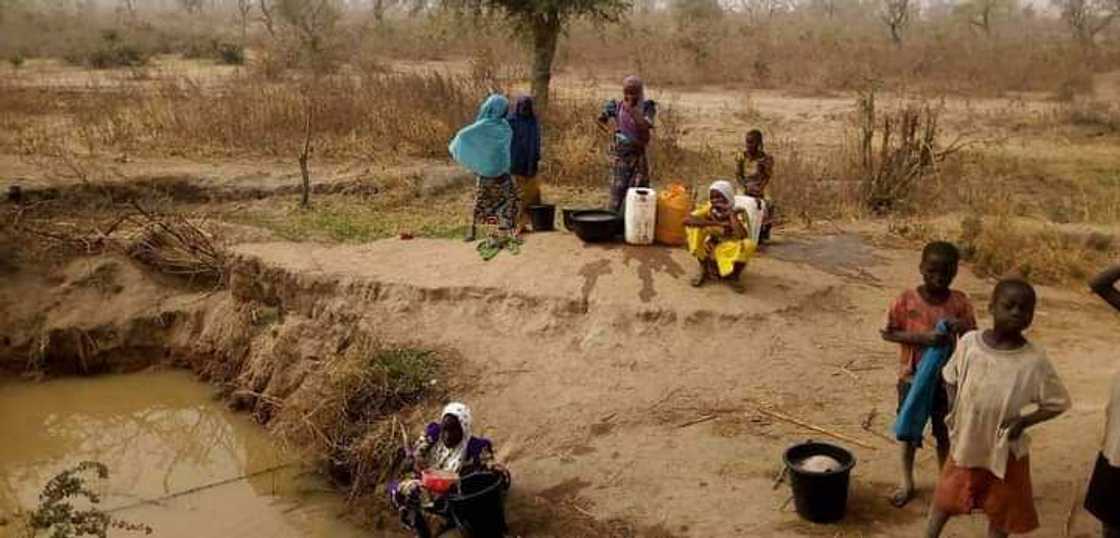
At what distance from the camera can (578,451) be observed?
5586mm

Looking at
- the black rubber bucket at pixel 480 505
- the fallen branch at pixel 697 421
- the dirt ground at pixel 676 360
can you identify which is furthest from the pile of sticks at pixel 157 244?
the fallen branch at pixel 697 421

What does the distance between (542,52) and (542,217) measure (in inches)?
196

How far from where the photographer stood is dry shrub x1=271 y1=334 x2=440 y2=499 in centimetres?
603

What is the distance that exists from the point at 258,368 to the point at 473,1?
22.1 ft

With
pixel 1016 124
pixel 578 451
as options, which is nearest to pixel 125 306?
pixel 578 451

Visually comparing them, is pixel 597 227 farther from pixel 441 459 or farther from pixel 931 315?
pixel 931 315

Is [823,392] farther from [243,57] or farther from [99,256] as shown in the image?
[243,57]

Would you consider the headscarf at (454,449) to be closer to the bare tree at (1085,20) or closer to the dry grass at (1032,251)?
the dry grass at (1032,251)

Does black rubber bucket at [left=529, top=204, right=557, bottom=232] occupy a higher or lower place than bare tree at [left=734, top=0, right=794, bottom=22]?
lower

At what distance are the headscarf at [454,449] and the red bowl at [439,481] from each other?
96mm

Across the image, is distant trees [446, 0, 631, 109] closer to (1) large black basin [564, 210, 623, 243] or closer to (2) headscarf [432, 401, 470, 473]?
(1) large black basin [564, 210, 623, 243]

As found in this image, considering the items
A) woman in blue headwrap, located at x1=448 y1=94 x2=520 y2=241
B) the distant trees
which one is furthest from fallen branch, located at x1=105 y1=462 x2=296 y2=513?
the distant trees

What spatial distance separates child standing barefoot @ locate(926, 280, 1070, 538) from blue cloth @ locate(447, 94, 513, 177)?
15.8 feet

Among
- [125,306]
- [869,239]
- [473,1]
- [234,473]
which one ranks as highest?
[473,1]
